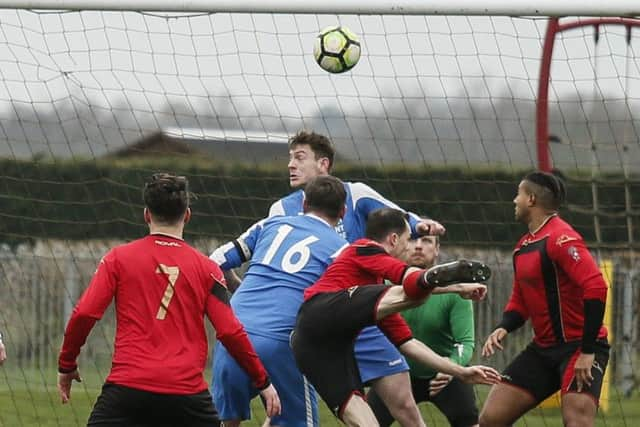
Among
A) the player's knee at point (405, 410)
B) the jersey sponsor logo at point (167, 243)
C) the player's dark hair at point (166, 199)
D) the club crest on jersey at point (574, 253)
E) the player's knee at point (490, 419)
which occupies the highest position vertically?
the player's dark hair at point (166, 199)

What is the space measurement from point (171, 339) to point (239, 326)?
1.12 feet

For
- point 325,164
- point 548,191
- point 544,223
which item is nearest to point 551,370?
point 544,223

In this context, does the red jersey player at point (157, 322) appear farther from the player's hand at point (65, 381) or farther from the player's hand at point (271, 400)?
the player's hand at point (271, 400)

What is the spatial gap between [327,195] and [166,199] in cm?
134

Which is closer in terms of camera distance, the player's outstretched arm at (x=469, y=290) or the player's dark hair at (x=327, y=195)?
the player's outstretched arm at (x=469, y=290)

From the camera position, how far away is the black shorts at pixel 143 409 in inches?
241

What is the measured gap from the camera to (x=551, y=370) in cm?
791

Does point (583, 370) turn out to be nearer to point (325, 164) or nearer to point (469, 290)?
point (469, 290)

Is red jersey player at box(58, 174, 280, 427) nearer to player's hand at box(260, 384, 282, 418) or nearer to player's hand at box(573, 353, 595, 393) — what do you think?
player's hand at box(260, 384, 282, 418)

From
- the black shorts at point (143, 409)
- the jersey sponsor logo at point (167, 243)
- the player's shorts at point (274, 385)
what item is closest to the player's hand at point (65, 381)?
the black shorts at point (143, 409)

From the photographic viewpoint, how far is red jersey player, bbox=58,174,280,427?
614 centimetres

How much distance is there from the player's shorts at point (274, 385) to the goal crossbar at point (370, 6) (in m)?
2.42

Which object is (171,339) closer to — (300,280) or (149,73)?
(300,280)

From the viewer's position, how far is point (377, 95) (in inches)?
374
